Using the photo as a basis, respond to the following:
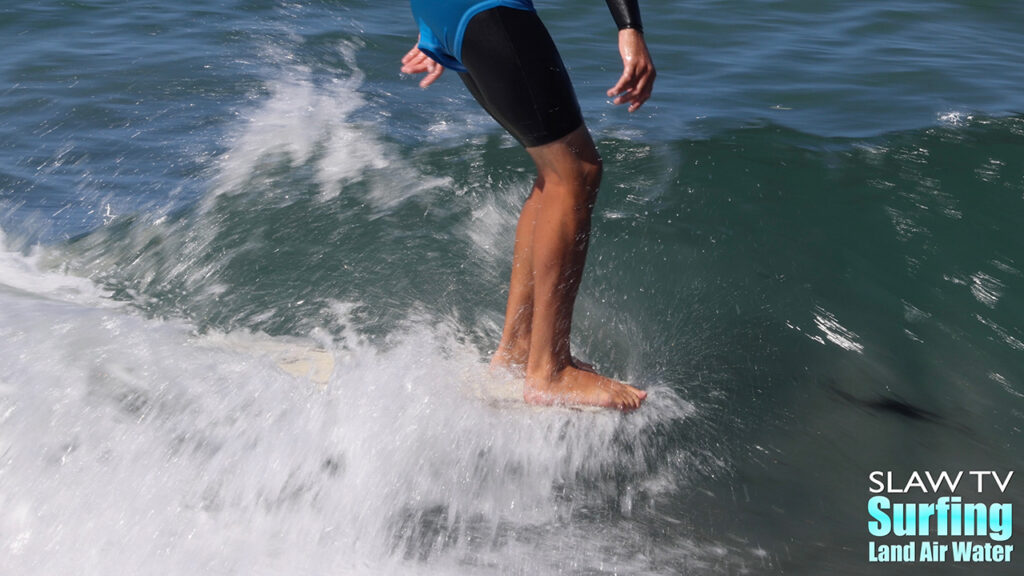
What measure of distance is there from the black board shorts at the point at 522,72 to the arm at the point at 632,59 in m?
0.14

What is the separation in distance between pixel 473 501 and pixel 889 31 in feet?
21.3

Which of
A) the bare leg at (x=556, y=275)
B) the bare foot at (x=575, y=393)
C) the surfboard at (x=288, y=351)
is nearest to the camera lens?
the bare leg at (x=556, y=275)

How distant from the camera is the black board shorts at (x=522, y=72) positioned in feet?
7.83

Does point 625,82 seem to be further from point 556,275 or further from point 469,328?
point 469,328

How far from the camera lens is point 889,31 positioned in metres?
7.49

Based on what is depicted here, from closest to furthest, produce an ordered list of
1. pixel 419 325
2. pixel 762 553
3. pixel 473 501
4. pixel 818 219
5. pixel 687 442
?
pixel 762 553
pixel 473 501
pixel 687 442
pixel 419 325
pixel 818 219

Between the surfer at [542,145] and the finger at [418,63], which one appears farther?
the finger at [418,63]

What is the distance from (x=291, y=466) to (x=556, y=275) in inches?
33.3

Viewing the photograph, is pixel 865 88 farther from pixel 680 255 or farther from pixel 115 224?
pixel 115 224

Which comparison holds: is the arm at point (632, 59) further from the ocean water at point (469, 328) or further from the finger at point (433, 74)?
the ocean water at point (469, 328)

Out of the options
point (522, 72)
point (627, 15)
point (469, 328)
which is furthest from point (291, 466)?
point (627, 15)

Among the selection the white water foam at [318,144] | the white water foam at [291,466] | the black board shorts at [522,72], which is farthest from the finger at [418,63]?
the white water foam at [318,144]

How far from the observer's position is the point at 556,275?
2.60m

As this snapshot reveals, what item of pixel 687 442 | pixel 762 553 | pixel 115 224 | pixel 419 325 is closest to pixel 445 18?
pixel 419 325
